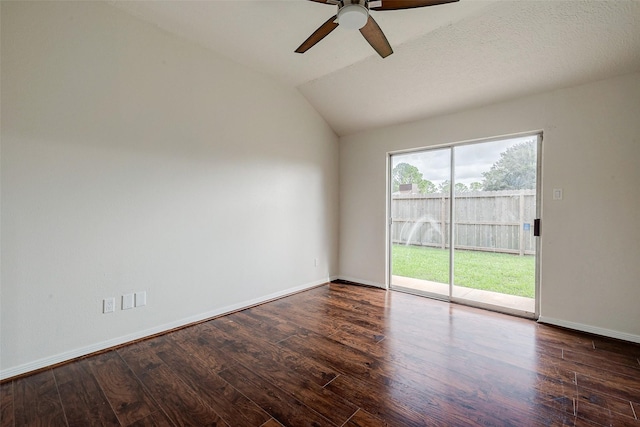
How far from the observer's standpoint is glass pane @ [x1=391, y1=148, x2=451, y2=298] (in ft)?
12.2

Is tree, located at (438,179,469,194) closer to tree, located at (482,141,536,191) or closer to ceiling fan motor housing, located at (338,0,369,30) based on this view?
tree, located at (482,141,536,191)

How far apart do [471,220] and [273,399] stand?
117 inches

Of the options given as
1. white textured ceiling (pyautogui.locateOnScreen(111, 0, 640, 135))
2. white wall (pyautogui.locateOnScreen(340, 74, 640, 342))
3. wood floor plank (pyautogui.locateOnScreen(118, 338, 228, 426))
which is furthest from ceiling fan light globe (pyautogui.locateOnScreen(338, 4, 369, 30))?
wood floor plank (pyautogui.locateOnScreen(118, 338, 228, 426))

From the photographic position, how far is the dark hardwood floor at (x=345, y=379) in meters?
1.60

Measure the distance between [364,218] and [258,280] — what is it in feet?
6.08

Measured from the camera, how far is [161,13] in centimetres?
246

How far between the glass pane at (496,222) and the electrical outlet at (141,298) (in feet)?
11.3

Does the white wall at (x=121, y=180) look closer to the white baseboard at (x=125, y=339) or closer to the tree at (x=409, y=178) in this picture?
the white baseboard at (x=125, y=339)

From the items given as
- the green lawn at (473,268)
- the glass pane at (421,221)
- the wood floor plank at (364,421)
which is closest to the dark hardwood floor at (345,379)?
the wood floor plank at (364,421)

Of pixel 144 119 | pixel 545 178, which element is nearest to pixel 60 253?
pixel 144 119

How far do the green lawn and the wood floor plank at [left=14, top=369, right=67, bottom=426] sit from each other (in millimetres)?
3674

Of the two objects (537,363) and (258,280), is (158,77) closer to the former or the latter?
(258,280)

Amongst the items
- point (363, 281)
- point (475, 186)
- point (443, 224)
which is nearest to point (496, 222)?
point (475, 186)

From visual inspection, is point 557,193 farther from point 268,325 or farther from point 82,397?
point 82,397
